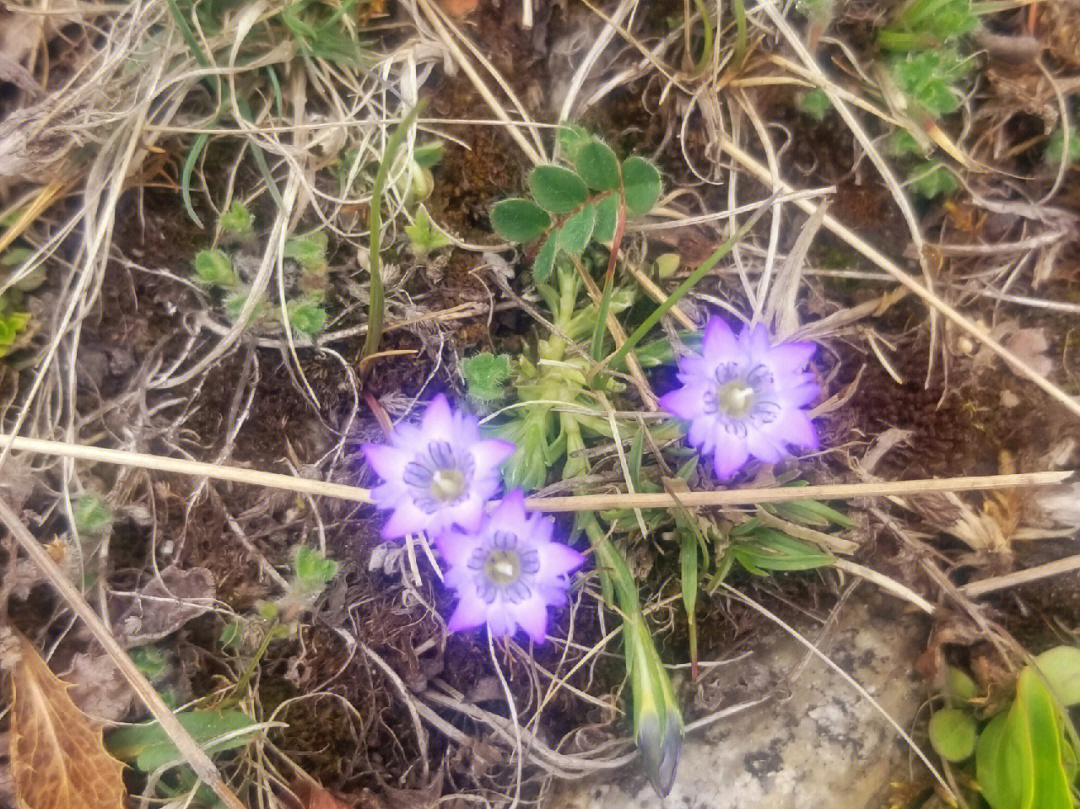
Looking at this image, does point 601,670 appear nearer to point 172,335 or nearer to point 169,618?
point 169,618

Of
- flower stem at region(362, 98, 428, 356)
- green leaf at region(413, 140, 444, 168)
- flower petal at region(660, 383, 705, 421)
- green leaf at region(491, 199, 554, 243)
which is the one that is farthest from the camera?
green leaf at region(413, 140, 444, 168)

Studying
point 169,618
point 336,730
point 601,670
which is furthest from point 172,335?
point 601,670

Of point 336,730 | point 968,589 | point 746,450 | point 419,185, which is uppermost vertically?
point 419,185

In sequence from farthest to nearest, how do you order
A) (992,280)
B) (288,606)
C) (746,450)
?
(992,280)
(288,606)
(746,450)

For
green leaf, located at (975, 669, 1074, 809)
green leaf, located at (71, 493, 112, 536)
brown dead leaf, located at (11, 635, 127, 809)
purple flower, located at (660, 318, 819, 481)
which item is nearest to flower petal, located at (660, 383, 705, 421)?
purple flower, located at (660, 318, 819, 481)

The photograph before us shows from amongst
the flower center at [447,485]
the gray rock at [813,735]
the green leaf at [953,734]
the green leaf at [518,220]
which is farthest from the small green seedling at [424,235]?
the green leaf at [953,734]

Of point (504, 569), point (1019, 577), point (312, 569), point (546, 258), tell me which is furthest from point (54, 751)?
point (1019, 577)

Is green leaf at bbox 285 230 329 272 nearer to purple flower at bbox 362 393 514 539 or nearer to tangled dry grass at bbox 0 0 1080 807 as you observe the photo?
tangled dry grass at bbox 0 0 1080 807
